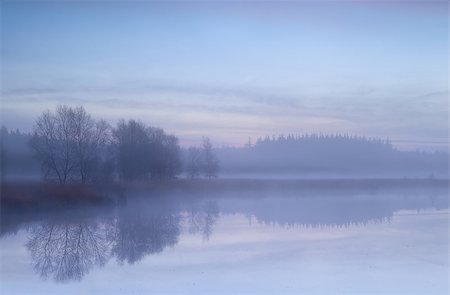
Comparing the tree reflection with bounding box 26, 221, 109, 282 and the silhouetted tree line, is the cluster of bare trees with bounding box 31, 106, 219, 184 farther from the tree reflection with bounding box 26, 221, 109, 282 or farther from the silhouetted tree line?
the tree reflection with bounding box 26, 221, 109, 282

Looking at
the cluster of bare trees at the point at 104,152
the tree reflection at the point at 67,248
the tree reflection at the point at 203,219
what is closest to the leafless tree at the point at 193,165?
the cluster of bare trees at the point at 104,152

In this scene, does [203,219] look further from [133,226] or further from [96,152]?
[96,152]

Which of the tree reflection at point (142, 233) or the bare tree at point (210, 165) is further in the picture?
the bare tree at point (210, 165)

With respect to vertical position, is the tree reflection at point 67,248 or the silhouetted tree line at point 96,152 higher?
the silhouetted tree line at point 96,152

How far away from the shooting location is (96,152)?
15.9 metres

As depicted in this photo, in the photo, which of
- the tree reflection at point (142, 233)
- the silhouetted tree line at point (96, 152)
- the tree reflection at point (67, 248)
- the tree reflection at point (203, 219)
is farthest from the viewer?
the silhouetted tree line at point (96, 152)

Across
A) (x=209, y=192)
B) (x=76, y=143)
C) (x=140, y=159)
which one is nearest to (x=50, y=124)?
(x=76, y=143)

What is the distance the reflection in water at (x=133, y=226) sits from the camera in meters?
6.41

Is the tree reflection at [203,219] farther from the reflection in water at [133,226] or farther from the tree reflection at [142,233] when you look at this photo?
the tree reflection at [142,233]

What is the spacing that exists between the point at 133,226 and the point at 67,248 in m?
2.24

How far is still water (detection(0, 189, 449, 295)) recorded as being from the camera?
4.96 meters

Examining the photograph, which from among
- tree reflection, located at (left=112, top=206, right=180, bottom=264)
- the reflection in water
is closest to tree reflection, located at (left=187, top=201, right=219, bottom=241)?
the reflection in water

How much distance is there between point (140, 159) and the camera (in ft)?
57.6

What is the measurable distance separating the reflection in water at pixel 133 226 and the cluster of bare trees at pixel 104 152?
1595mm
